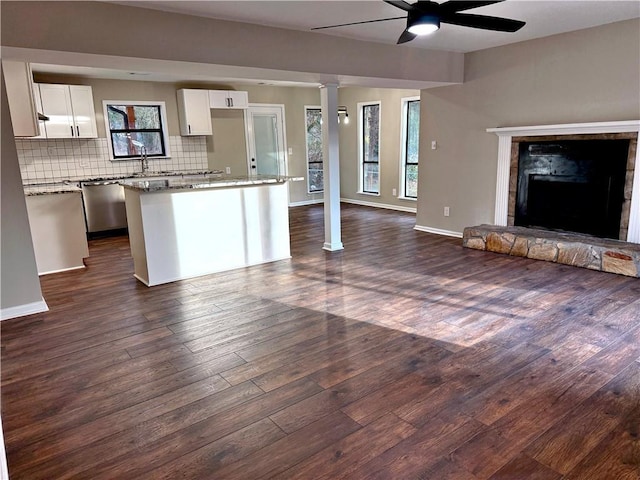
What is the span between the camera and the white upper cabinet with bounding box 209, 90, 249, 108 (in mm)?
7520

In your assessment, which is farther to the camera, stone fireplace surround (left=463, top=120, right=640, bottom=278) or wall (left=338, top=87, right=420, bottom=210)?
wall (left=338, top=87, right=420, bottom=210)

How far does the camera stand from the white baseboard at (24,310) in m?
3.46

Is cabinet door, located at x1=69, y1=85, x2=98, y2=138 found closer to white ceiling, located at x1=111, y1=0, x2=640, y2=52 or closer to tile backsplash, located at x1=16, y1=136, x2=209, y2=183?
tile backsplash, located at x1=16, y1=136, x2=209, y2=183

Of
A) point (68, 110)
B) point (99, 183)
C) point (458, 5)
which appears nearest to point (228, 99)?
point (68, 110)

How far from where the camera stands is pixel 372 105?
8398 millimetres

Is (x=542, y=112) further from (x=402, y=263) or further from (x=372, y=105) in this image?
(x=372, y=105)

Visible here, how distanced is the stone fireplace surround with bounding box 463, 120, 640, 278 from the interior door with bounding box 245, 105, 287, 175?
464 cm

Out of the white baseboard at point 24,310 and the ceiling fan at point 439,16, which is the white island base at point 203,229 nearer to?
the white baseboard at point 24,310

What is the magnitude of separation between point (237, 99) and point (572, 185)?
5647 mm

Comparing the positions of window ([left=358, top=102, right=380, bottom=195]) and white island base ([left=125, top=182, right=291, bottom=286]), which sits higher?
window ([left=358, top=102, right=380, bottom=195])

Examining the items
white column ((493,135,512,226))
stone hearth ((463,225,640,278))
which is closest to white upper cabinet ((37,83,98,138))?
stone hearth ((463,225,640,278))

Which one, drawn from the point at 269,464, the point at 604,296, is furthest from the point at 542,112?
the point at 269,464

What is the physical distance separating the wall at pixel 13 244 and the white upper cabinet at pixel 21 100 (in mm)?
→ 1367

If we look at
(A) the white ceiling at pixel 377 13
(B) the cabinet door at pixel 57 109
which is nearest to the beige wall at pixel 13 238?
(A) the white ceiling at pixel 377 13
